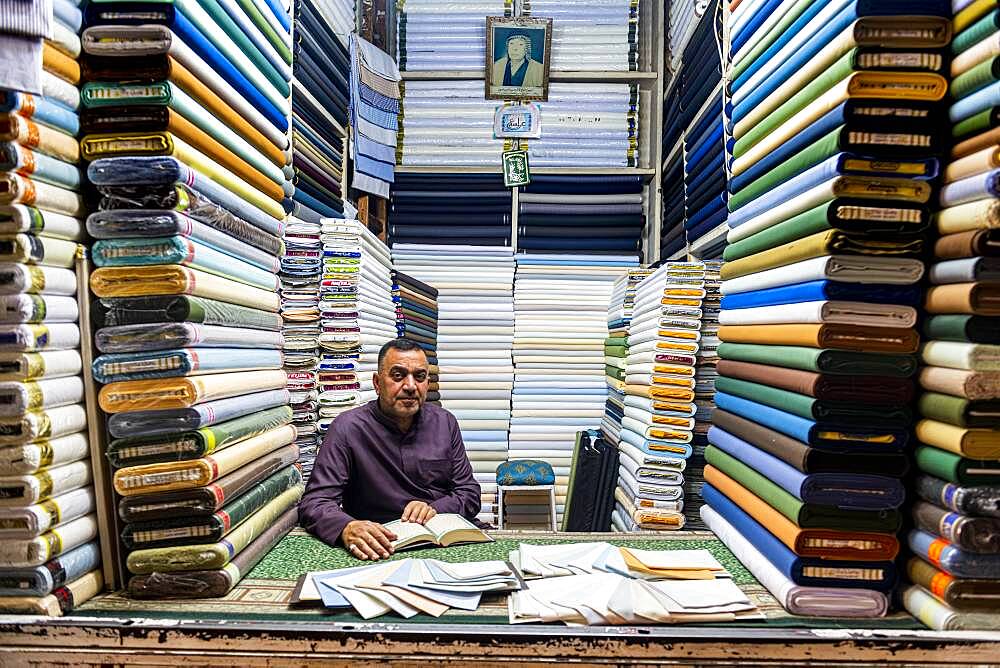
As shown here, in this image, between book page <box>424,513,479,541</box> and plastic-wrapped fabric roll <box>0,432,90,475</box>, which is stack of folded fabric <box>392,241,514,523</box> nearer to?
book page <box>424,513,479,541</box>

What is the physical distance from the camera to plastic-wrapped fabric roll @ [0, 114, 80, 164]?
4.33ft

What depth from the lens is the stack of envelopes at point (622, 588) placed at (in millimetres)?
1473

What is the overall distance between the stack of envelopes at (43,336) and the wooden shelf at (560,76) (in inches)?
161

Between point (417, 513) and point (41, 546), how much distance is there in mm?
1121

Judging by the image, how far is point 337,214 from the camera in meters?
4.41

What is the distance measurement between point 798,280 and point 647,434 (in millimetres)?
1847

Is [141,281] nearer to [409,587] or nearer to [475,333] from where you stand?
[409,587]

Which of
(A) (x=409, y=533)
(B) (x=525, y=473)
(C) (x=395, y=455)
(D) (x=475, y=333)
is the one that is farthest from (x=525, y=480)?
(A) (x=409, y=533)

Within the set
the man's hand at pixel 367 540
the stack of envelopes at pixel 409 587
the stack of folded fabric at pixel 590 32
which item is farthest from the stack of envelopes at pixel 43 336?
the stack of folded fabric at pixel 590 32

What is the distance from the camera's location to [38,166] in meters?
1.39

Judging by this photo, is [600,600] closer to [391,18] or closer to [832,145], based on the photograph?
[832,145]

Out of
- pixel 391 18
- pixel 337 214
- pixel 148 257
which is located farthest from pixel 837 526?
pixel 391 18

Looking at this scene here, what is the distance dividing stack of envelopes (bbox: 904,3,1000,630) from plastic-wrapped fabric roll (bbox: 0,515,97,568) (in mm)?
1901

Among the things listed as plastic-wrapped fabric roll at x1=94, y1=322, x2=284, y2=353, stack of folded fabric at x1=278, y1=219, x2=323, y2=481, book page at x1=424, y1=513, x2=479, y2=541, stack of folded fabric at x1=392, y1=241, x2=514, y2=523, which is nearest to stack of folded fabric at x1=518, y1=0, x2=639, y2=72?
stack of folded fabric at x1=392, y1=241, x2=514, y2=523
